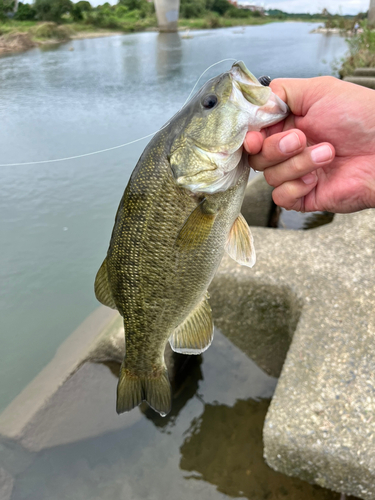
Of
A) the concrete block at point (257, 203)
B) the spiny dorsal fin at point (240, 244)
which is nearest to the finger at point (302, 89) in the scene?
the spiny dorsal fin at point (240, 244)

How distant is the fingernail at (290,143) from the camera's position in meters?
1.23

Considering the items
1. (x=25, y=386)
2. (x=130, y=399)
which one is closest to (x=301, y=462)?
(x=130, y=399)

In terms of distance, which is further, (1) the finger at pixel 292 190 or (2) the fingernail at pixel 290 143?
(1) the finger at pixel 292 190

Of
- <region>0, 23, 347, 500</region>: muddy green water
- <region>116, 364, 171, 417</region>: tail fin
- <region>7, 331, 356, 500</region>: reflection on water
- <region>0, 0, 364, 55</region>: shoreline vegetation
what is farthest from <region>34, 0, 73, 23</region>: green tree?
<region>116, 364, 171, 417</region>: tail fin

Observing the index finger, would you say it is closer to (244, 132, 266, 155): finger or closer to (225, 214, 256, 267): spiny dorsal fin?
(244, 132, 266, 155): finger

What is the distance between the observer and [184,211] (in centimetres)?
129

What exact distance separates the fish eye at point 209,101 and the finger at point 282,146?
24 centimetres

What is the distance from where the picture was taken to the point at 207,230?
1328 millimetres

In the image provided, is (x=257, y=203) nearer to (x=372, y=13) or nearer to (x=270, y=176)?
(x=270, y=176)

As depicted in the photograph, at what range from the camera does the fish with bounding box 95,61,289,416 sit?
1.21 metres

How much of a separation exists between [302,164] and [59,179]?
4.16m

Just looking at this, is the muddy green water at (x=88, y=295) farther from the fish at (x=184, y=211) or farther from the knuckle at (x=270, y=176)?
the knuckle at (x=270, y=176)

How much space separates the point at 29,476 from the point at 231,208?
239 cm

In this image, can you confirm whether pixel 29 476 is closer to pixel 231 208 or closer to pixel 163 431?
pixel 163 431
